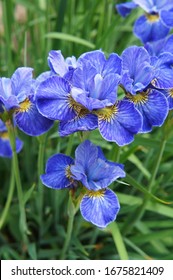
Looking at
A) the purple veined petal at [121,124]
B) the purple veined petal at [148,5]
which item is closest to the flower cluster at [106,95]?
the purple veined petal at [121,124]

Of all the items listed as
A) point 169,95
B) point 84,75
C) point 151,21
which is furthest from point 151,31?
point 84,75

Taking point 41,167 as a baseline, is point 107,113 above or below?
above

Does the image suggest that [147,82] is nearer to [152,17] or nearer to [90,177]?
[90,177]

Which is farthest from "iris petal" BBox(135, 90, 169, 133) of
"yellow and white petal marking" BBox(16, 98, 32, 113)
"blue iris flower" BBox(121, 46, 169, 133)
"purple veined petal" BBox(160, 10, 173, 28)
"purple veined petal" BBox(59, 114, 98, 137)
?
"purple veined petal" BBox(160, 10, 173, 28)

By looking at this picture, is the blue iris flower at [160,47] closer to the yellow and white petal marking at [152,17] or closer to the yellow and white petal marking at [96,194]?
the yellow and white petal marking at [152,17]

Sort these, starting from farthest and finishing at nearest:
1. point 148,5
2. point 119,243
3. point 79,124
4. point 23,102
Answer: point 148,5 → point 119,243 → point 23,102 → point 79,124

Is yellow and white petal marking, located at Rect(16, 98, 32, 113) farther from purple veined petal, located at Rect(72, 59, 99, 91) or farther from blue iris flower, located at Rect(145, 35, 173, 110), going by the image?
blue iris flower, located at Rect(145, 35, 173, 110)
